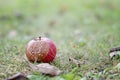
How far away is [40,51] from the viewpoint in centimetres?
400

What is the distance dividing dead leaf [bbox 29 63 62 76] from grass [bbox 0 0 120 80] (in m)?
0.10

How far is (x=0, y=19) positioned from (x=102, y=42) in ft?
14.9

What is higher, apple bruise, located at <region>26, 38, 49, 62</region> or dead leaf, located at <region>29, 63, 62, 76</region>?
apple bruise, located at <region>26, 38, 49, 62</region>

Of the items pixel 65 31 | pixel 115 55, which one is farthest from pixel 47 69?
pixel 65 31

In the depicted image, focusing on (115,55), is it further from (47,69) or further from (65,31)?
(65,31)

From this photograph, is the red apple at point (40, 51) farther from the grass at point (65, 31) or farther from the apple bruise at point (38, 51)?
the grass at point (65, 31)

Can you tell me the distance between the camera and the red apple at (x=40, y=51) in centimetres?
400

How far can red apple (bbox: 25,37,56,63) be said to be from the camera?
3996 mm

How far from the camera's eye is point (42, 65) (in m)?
3.78

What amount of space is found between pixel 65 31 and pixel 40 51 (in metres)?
3.73

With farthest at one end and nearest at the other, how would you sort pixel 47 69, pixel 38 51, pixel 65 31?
pixel 65 31
pixel 38 51
pixel 47 69

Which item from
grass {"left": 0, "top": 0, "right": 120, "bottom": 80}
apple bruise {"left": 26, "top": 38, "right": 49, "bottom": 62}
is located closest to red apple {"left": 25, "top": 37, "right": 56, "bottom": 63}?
apple bruise {"left": 26, "top": 38, "right": 49, "bottom": 62}

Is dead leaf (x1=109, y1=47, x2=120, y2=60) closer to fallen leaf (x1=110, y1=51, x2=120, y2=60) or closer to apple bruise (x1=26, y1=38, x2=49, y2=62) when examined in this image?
fallen leaf (x1=110, y1=51, x2=120, y2=60)

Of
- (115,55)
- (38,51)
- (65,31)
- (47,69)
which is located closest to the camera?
(47,69)
